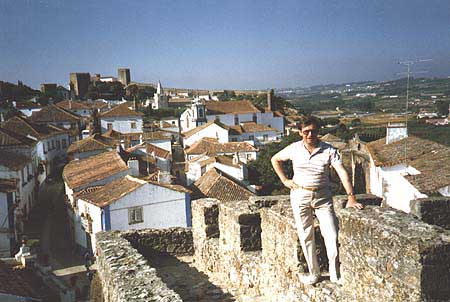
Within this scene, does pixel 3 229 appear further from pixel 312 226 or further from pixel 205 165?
pixel 312 226

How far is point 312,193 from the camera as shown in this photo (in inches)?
188

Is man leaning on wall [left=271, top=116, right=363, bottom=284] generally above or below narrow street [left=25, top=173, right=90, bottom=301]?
above

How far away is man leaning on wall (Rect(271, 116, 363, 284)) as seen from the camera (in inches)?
185

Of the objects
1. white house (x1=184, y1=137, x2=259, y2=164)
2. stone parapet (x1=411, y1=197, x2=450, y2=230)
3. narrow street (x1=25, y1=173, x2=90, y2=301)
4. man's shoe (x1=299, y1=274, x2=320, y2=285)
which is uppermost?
stone parapet (x1=411, y1=197, x2=450, y2=230)

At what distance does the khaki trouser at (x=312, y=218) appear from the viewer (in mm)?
4707

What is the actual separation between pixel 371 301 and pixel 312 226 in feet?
3.63

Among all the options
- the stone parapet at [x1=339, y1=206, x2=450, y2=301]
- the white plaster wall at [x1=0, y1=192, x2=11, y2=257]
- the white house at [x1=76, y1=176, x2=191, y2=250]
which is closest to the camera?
the stone parapet at [x1=339, y1=206, x2=450, y2=301]

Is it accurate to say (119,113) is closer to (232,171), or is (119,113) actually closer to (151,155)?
(151,155)

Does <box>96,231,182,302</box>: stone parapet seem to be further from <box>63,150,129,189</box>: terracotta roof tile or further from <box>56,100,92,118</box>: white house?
<box>56,100,92,118</box>: white house

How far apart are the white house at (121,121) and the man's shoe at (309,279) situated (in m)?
54.9

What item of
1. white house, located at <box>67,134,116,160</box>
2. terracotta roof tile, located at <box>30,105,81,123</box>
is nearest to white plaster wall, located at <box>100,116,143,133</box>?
terracotta roof tile, located at <box>30,105,81,123</box>

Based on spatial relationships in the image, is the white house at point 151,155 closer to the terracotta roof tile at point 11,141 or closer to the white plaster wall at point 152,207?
the terracotta roof tile at point 11,141

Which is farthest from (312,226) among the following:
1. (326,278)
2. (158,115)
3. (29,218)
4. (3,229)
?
(158,115)

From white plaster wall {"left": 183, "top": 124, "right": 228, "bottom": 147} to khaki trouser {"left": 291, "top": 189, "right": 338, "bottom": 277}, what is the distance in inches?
2216
